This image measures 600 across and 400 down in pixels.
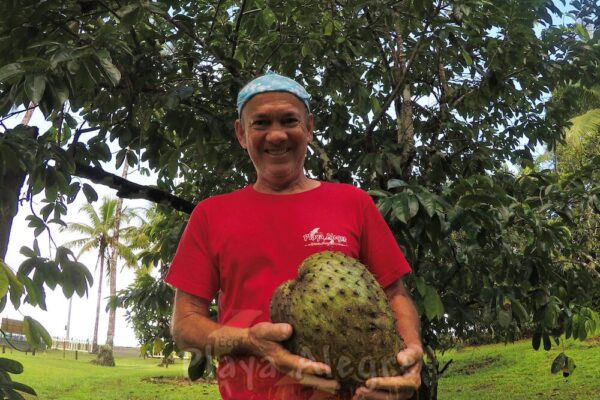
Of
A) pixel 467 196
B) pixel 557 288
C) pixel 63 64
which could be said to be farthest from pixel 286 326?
pixel 557 288

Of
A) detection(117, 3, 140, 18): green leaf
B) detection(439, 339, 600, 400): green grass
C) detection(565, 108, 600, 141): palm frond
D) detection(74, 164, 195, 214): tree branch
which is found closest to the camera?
detection(117, 3, 140, 18): green leaf

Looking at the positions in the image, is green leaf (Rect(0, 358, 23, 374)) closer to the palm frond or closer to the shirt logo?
the shirt logo

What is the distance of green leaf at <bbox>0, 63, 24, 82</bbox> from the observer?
5.93 ft

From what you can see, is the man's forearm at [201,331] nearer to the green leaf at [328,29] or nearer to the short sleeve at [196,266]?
the short sleeve at [196,266]

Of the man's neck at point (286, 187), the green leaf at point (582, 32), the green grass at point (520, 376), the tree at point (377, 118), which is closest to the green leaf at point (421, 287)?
the tree at point (377, 118)

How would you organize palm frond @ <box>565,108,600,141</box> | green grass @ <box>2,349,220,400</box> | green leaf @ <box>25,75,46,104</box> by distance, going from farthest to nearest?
1. palm frond @ <box>565,108,600,141</box>
2. green grass @ <box>2,349,220,400</box>
3. green leaf @ <box>25,75,46,104</box>

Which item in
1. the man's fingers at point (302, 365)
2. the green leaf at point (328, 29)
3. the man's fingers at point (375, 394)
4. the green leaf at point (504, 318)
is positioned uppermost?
the green leaf at point (328, 29)

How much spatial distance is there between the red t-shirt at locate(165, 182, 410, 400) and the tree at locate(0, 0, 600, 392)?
0.67 metres

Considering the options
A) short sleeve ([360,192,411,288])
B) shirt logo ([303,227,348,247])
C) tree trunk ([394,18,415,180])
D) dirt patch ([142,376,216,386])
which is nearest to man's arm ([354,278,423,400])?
short sleeve ([360,192,411,288])

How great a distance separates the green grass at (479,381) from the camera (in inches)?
349

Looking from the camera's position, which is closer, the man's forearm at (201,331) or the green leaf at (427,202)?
the man's forearm at (201,331)

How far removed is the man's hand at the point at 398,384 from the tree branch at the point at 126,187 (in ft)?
8.07

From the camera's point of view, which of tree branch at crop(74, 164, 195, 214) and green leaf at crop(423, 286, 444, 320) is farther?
tree branch at crop(74, 164, 195, 214)

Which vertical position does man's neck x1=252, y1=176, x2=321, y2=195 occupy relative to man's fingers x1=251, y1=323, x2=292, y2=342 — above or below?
above
